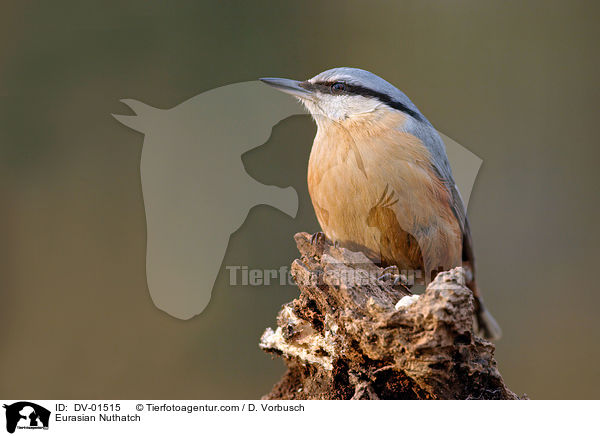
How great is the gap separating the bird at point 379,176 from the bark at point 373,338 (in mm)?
215

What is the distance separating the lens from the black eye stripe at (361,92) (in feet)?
8.12

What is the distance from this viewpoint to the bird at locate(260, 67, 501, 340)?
2312mm

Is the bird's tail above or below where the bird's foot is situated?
below

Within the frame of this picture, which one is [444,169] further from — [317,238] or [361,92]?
[317,238]

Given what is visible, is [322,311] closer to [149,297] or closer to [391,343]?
[391,343]

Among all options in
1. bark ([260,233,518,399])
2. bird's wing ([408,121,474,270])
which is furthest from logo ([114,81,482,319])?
bark ([260,233,518,399])
